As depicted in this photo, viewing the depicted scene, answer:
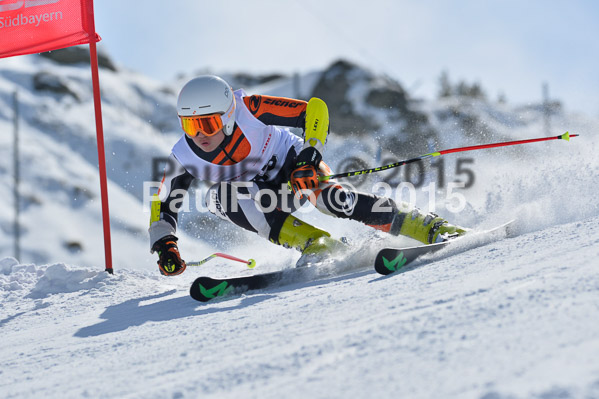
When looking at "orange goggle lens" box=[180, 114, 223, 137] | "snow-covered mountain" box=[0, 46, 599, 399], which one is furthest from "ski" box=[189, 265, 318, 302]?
"orange goggle lens" box=[180, 114, 223, 137]

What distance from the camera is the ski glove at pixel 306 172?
3.44m

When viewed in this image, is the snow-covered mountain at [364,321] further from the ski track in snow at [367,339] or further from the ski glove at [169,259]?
the ski glove at [169,259]

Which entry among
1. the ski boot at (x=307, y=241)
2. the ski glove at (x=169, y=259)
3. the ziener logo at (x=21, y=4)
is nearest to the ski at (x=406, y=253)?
the ski boot at (x=307, y=241)

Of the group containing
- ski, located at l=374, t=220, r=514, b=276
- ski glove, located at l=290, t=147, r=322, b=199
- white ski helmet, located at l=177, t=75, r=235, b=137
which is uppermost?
white ski helmet, located at l=177, t=75, r=235, b=137

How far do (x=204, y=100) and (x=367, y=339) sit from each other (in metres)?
→ 2.20

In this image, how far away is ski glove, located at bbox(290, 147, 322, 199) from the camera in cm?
344

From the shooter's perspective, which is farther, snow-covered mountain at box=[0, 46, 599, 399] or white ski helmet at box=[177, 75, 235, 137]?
white ski helmet at box=[177, 75, 235, 137]

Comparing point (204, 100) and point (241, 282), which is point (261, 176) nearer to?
point (204, 100)

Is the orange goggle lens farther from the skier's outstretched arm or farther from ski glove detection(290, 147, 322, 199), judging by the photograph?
ski glove detection(290, 147, 322, 199)

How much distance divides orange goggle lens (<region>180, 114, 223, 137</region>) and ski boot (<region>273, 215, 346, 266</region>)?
76 centimetres

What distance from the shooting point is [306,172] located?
11.3ft

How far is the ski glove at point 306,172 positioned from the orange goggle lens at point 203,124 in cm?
53

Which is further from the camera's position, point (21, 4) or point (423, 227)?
point (21, 4)

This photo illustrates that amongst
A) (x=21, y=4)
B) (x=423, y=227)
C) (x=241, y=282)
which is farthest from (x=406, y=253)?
(x=21, y=4)
